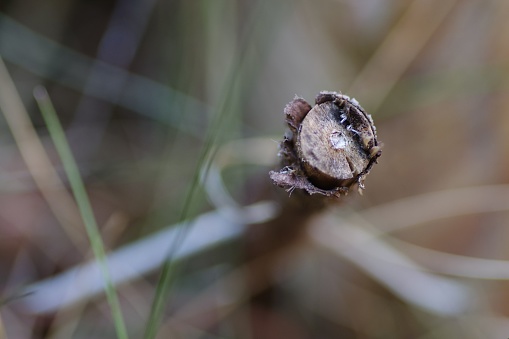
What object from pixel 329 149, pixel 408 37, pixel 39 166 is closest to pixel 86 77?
pixel 39 166

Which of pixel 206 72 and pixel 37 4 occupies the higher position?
pixel 37 4

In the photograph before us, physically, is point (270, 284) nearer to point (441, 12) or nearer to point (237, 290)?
point (237, 290)

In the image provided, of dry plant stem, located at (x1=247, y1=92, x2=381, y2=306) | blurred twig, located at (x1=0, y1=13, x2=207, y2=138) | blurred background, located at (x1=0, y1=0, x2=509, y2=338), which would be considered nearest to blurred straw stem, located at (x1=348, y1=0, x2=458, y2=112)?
blurred background, located at (x1=0, y1=0, x2=509, y2=338)

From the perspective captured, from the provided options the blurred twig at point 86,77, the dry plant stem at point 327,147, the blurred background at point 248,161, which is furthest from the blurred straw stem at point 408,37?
the dry plant stem at point 327,147

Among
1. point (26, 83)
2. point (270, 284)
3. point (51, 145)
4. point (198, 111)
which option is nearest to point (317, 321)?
point (270, 284)

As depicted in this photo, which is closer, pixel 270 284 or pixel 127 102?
pixel 270 284

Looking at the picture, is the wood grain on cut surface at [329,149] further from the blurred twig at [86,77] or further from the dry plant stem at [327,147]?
the blurred twig at [86,77]

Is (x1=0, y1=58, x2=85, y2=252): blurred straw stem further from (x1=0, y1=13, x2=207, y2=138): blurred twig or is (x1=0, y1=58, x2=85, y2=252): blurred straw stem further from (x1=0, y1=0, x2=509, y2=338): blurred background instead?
(x1=0, y1=13, x2=207, y2=138): blurred twig

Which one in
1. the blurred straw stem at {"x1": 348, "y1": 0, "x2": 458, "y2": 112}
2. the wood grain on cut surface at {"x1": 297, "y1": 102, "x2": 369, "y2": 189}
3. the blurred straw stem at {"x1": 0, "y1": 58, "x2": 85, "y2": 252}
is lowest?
the wood grain on cut surface at {"x1": 297, "y1": 102, "x2": 369, "y2": 189}
